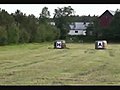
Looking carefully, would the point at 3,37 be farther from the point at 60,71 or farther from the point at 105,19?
the point at 105,19

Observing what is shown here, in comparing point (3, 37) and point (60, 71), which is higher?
point (3, 37)

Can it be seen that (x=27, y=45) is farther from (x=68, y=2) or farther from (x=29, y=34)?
(x=68, y=2)

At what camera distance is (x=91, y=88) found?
147 centimetres

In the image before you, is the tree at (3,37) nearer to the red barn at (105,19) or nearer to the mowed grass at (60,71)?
the mowed grass at (60,71)

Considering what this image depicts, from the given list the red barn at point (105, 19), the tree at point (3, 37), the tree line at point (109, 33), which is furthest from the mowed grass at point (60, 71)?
the red barn at point (105, 19)

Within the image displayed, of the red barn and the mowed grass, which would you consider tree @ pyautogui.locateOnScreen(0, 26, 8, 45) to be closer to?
the mowed grass

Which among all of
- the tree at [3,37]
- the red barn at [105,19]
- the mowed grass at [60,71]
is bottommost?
the mowed grass at [60,71]

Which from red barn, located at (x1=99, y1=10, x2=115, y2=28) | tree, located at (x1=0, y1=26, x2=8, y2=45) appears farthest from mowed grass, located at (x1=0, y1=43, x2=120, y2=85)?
red barn, located at (x1=99, y1=10, x2=115, y2=28)

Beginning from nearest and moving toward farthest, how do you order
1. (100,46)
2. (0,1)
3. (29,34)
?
(0,1) → (29,34) → (100,46)

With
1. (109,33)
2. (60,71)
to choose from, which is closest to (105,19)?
(109,33)

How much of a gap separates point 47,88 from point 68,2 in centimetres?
37

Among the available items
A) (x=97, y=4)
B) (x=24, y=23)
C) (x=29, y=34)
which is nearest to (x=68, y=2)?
(x=97, y=4)

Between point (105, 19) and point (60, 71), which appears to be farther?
point (60, 71)

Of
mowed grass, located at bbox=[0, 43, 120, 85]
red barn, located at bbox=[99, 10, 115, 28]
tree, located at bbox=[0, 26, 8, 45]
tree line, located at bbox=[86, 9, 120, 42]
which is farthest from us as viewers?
tree, located at bbox=[0, 26, 8, 45]
